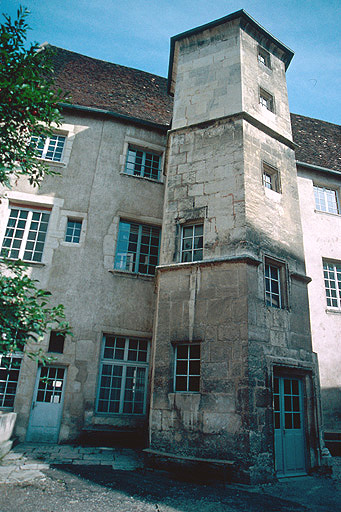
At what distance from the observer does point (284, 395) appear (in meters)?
6.98

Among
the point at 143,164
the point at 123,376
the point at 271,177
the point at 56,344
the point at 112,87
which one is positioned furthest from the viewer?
the point at 112,87

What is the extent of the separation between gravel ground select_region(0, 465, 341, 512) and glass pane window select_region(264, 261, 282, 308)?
10.5 feet

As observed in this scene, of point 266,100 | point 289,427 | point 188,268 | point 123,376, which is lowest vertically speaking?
point 289,427

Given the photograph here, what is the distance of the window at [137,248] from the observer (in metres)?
9.32

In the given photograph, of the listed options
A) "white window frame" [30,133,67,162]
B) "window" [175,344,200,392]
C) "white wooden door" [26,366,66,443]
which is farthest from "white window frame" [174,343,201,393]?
"white window frame" [30,133,67,162]

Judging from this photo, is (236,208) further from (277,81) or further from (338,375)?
(338,375)

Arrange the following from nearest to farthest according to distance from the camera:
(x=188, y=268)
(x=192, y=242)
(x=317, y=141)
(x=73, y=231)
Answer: (x=188, y=268)
(x=192, y=242)
(x=73, y=231)
(x=317, y=141)

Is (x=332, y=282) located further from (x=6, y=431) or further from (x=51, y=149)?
(x=6, y=431)

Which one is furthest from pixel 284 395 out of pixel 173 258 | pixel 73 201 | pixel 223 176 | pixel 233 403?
pixel 73 201

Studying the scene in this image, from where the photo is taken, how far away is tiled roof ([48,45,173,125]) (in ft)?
36.4

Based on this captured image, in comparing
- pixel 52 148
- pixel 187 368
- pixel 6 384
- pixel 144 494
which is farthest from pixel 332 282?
pixel 6 384

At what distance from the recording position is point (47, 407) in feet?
25.7

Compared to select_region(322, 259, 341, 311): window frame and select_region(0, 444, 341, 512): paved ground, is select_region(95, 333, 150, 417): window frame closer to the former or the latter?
select_region(0, 444, 341, 512): paved ground

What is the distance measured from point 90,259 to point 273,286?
4.43 metres
